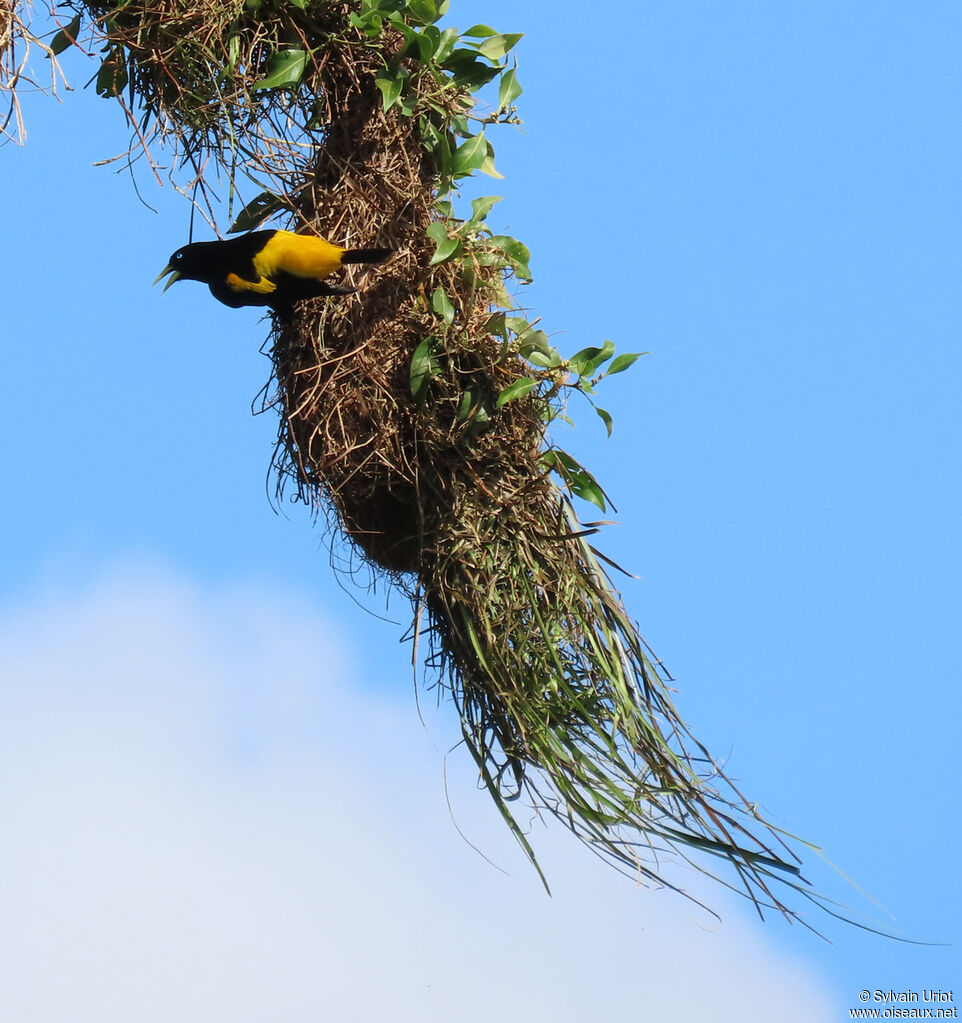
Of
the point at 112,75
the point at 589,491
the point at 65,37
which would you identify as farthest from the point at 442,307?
the point at 65,37

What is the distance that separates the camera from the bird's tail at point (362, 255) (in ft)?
7.68

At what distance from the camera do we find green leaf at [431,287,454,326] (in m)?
2.31

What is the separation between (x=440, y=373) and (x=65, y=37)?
97 centimetres

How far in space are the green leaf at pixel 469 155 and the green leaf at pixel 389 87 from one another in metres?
0.15

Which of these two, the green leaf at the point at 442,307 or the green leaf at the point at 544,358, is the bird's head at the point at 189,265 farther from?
the green leaf at the point at 544,358

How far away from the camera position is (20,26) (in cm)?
240

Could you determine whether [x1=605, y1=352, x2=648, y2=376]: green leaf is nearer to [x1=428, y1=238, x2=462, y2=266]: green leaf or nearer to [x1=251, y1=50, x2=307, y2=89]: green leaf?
[x1=428, y1=238, x2=462, y2=266]: green leaf

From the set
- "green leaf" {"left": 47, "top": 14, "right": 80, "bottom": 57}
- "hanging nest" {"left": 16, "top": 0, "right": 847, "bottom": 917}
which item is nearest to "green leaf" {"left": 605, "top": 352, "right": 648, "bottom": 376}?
"hanging nest" {"left": 16, "top": 0, "right": 847, "bottom": 917}

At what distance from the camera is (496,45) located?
239 cm

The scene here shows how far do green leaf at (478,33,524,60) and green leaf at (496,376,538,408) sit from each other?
62cm

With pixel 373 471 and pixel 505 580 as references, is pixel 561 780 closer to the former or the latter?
pixel 505 580

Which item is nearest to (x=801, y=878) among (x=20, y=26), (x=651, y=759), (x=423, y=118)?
(x=651, y=759)

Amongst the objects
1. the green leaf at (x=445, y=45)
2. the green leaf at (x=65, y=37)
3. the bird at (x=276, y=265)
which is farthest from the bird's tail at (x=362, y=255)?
the green leaf at (x=65, y=37)

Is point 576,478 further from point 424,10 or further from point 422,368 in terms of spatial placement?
point 424,10
